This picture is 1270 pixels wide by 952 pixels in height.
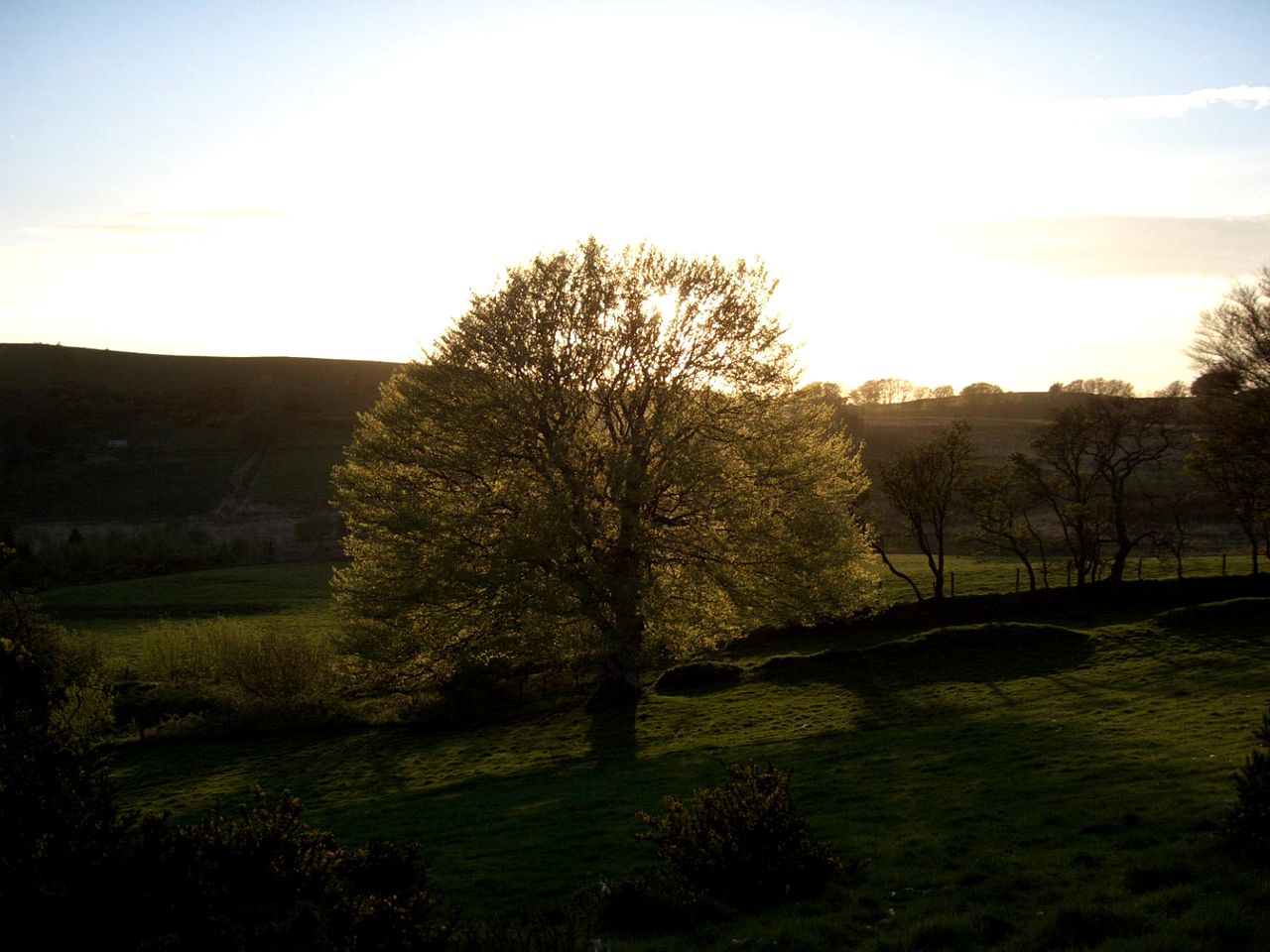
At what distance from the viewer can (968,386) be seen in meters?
171

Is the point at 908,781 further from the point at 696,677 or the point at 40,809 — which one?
the point at 696,677

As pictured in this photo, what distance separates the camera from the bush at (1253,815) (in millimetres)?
10703

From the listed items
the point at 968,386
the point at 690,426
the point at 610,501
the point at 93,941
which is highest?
the point at 968,386

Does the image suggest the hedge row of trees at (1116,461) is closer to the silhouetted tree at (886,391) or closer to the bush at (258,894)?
the bush at (258,894)

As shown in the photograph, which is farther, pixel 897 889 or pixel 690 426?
pixel 690 426

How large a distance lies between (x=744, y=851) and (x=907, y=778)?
8.19 m

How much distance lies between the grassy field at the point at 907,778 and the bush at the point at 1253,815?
356 mm

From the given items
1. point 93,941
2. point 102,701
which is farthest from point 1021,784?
point 102,701

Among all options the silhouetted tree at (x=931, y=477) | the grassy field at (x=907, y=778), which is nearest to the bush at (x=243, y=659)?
the grassy field at (x=907, y=778)

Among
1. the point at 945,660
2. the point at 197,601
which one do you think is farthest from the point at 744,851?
the point at 197,601

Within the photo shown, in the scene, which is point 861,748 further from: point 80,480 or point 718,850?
point 80,480

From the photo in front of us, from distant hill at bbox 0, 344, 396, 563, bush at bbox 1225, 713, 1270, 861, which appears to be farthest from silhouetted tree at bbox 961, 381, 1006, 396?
bush at bbox 1225, 713, 1270, 861

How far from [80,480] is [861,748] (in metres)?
121

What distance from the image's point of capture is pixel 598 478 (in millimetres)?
31781
